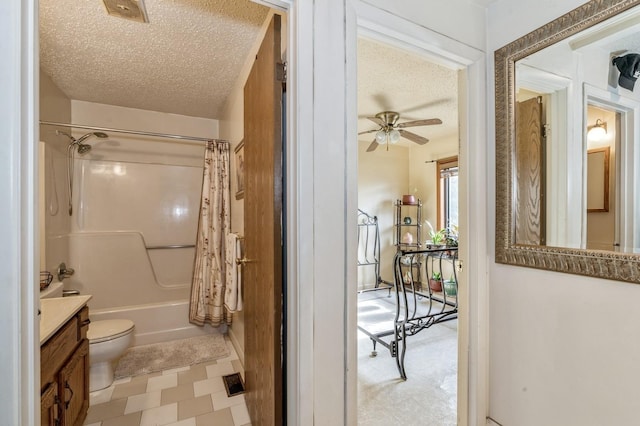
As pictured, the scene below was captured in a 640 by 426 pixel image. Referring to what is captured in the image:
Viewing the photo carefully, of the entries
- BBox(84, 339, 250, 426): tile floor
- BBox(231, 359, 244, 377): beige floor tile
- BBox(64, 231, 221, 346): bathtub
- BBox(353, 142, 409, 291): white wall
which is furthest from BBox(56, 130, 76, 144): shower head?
BBox(353, 142, 409, 291): white wall

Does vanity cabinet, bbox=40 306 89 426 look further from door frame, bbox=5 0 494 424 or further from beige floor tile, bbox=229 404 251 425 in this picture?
door frame, bbox=5 0 494 424

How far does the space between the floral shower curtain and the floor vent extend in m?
0.66

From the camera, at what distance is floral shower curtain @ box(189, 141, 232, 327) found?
8.57 ft

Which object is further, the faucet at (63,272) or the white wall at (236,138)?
the faucet at (63,272)

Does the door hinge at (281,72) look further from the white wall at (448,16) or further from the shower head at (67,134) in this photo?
the shower head at (67,134)

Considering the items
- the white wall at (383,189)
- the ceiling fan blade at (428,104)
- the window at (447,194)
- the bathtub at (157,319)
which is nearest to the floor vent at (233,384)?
the bathtub at (157,319)

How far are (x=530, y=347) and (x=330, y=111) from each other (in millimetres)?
1343

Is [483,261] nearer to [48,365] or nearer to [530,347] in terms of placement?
[530,347]

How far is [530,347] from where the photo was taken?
3.96ft

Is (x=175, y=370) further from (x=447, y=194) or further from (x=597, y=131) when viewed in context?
(x=447, y=194)

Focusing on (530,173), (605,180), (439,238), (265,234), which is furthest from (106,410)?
(439,238)

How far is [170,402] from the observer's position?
1.81m

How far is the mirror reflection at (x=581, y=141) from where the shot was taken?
0.97m

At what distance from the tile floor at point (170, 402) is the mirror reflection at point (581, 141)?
1.98 metres
